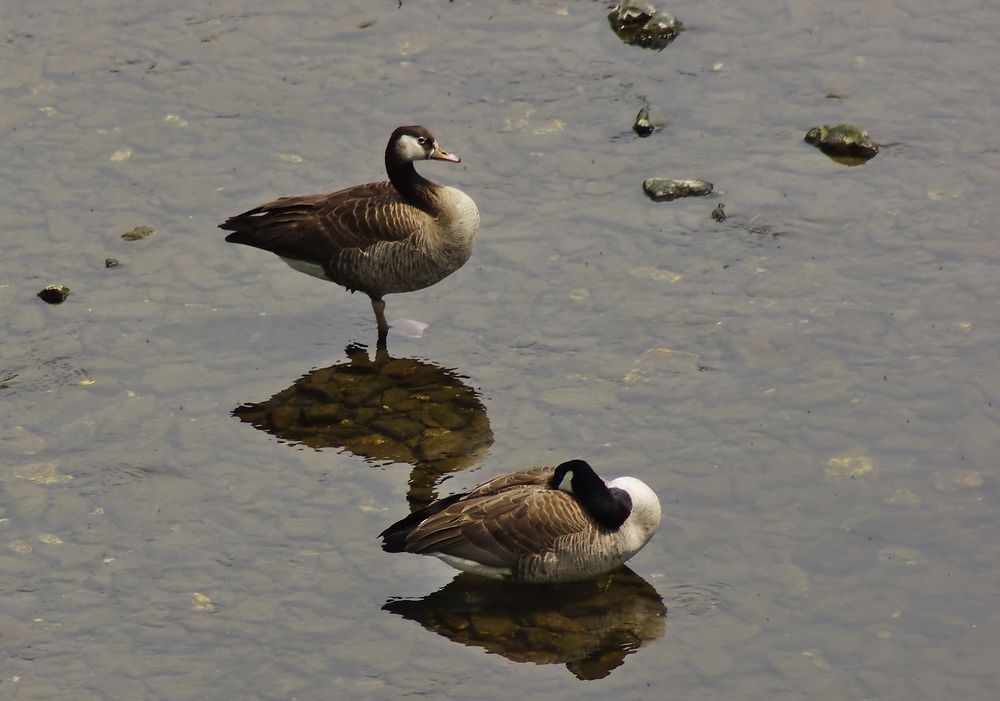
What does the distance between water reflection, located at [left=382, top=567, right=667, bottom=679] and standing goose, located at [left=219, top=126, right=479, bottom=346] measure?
175 inches

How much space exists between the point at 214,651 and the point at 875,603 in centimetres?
601

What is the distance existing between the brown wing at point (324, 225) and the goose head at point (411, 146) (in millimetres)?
537

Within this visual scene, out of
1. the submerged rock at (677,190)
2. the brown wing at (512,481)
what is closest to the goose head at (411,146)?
the submerged rock at (677,190)

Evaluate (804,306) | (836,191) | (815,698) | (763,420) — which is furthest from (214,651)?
(836,191)

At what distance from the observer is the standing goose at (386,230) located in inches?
704

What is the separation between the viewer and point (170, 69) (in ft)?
77.0

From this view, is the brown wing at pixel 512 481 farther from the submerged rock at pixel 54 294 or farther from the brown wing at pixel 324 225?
the submerged rock at pixel 54 294

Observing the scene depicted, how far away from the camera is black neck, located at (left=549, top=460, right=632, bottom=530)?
46.6 feet

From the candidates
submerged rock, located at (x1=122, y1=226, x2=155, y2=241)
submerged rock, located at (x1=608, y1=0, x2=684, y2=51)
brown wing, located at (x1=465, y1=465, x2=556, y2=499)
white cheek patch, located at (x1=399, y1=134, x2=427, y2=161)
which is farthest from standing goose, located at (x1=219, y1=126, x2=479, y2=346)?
submerged rock, located at (x1=608, y1=0, x2=684, y2=51)

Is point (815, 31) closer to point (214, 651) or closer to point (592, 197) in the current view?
point (592, 197)

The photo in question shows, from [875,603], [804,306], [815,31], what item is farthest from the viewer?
[815,31]

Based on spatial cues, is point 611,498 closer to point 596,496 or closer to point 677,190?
point 596,496

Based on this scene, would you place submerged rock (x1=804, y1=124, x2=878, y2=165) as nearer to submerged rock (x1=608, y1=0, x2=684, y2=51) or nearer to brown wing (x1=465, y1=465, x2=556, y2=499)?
submerged rock (x1=608, y1=0, x2=684, y2=51)

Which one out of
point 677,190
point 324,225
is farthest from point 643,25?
point 324,225
